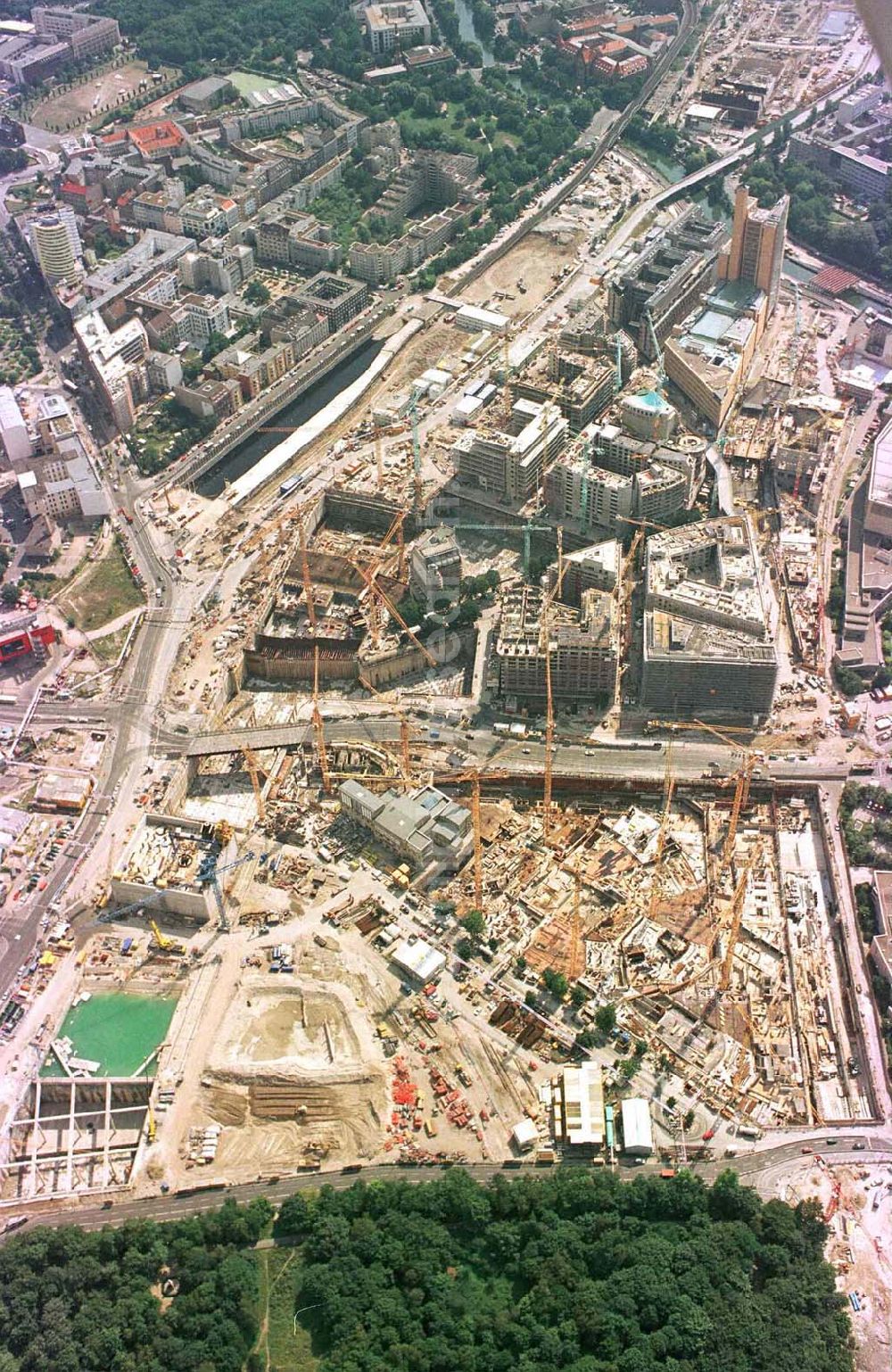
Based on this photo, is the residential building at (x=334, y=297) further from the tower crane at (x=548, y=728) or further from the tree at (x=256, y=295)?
the tower crane at (x=548, y=728)

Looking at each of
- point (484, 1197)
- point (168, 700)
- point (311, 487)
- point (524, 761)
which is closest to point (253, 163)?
point (311, 487)

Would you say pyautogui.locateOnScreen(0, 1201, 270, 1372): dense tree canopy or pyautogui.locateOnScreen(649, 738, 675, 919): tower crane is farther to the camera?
pyautogui.locateOnScreen(649, 738, 675, 919): tower crane

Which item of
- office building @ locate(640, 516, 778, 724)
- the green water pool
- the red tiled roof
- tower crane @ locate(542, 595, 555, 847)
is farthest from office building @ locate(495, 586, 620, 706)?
the red tiled roof

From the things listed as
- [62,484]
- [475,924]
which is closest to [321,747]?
[475,924]

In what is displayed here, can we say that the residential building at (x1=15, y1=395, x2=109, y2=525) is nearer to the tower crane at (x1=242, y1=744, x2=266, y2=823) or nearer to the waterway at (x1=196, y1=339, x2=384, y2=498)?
the waterway at (x1=196, y1=339, x2=384, y2=498)

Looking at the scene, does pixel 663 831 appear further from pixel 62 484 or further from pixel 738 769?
pixel 62 484
